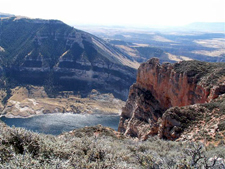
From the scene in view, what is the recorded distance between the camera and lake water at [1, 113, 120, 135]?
126 metres

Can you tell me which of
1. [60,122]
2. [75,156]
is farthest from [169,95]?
[60,122]

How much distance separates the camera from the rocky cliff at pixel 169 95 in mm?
44000

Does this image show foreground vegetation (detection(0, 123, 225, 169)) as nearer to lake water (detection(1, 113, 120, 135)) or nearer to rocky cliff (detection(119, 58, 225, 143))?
rocky cliff (detection(119, 58, 225, 143))

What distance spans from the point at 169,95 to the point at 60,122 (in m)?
86.0

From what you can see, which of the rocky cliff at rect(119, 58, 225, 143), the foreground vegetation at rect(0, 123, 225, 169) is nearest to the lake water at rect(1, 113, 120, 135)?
the rocky cliff at rect(119, 58, 225, 143)

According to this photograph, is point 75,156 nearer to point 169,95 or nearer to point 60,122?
point 169,95

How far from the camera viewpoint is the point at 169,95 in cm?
6469

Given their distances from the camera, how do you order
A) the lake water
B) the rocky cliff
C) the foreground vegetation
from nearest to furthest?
the foreground vegetation < the rocky cliff < the lake water

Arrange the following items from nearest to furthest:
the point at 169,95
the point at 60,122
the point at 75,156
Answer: the point at 75,156 → the point at 169,95 → the point at 60,122

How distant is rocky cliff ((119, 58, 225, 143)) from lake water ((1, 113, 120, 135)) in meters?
55.1

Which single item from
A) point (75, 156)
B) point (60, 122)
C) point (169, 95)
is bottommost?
point (60, 122)

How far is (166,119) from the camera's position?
4409cm

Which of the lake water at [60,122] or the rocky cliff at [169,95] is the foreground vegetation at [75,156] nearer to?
the rocky cliff at [169,95]

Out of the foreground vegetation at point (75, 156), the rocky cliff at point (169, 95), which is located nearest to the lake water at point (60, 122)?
the rocky cliff at point (169, 95)
